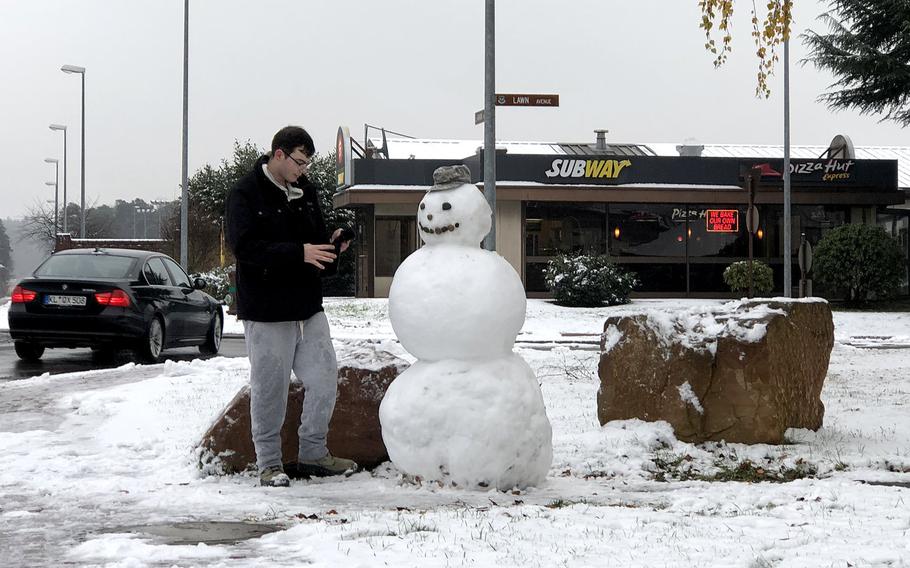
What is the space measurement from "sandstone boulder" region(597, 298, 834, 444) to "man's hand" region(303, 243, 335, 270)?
2466mm

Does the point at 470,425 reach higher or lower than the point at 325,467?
higher

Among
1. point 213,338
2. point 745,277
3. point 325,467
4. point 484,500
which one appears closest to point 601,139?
point 745,277

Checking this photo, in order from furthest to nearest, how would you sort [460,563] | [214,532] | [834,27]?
[834,27] → [214,532] → [460,563]

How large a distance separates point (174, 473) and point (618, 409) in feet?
9.88

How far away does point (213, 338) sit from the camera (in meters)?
14.9

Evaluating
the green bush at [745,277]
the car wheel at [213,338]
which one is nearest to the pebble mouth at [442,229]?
the car wheel at [213,338]

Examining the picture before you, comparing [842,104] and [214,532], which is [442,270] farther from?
[842,104]

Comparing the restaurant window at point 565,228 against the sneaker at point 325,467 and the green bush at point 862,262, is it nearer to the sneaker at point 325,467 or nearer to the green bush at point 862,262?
the green bush at point 862,262

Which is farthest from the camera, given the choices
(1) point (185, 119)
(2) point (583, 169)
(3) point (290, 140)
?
(2) point (583, 169)

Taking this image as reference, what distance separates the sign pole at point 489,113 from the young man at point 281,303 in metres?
8.50

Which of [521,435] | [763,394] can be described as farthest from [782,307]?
[521,435]

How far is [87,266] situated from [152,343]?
125cm

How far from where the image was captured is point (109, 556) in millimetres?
3936

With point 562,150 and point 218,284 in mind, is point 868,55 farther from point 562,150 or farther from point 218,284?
point 218,284
